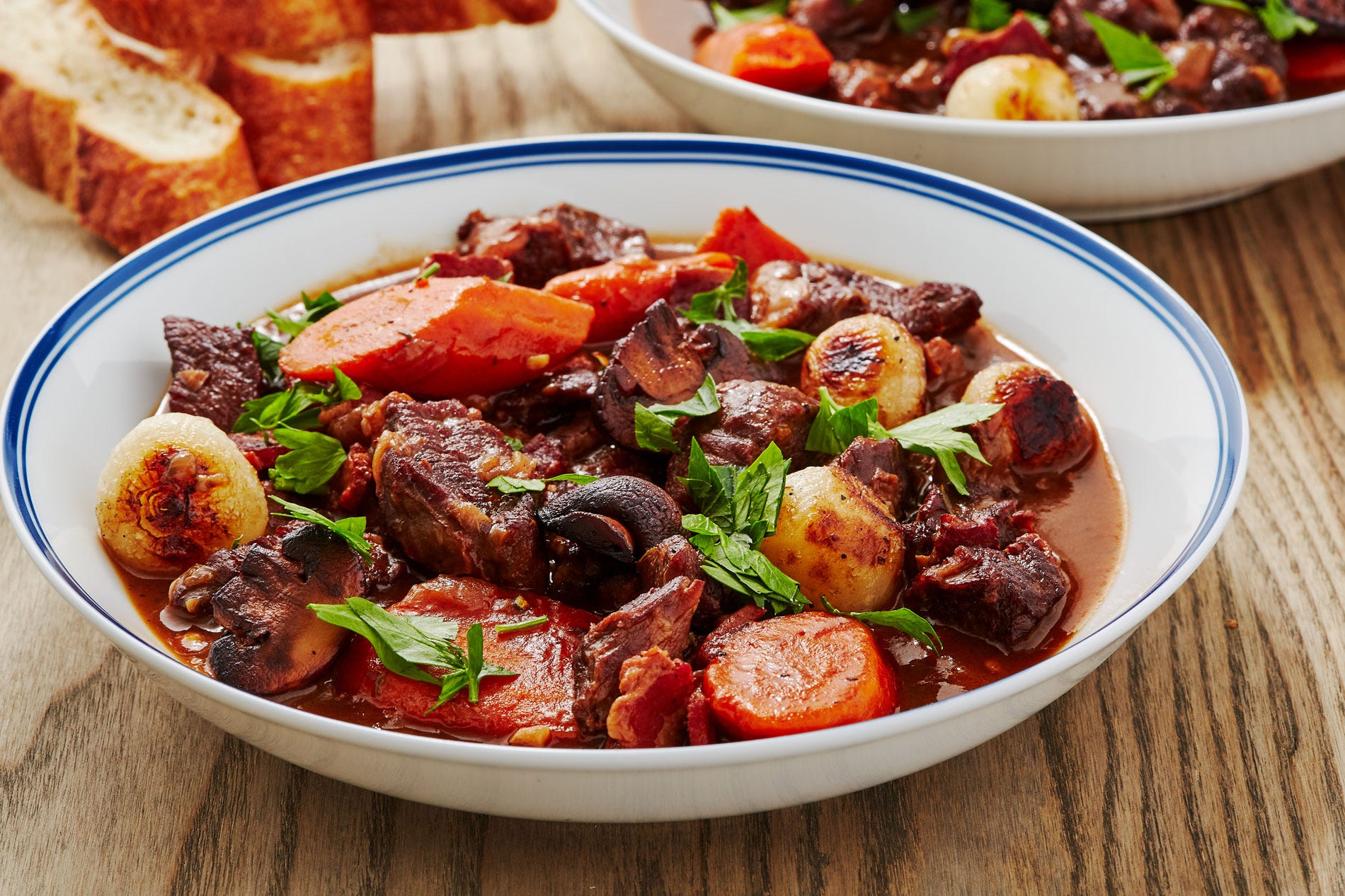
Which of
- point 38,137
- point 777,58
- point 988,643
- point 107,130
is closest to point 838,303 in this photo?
point 988,643

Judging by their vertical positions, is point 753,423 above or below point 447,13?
above

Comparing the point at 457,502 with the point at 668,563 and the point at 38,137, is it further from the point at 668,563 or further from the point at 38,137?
the point at 38,137

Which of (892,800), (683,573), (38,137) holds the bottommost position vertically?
(38,137)

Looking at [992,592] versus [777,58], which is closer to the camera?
[992,592]

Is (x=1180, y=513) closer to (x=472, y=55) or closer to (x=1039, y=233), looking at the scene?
(x=1039, y=233)

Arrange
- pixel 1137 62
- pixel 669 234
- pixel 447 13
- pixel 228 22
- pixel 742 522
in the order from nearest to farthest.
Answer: pixel 742 522
pixel 669 234
pixel 228 22
pixel 1137 62
pixel 447 13

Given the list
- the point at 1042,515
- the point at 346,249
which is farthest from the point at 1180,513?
the point at 346,249
